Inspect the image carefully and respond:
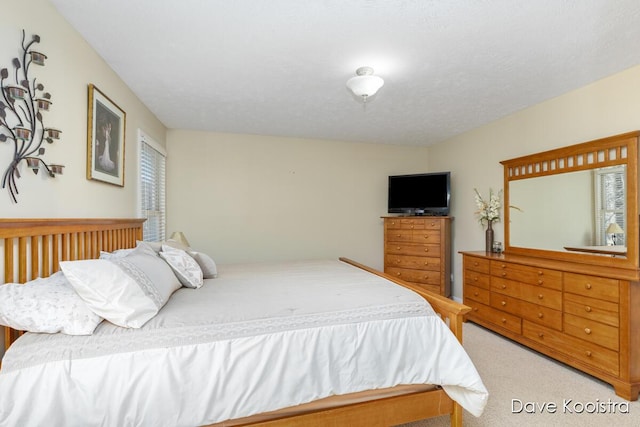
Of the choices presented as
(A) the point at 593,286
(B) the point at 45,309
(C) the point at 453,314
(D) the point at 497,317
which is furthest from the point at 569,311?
(B) the point at 45,309

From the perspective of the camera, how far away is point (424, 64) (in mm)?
2301

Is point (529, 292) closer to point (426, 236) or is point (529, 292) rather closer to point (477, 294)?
point (477, 294)

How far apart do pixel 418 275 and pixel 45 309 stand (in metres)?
3.95

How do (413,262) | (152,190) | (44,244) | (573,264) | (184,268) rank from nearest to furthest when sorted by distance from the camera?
(44,244)
(184,268)
(573,264)
(152,190)
(413,262)

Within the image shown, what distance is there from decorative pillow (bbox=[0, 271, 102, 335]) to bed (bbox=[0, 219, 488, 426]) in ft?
0.17

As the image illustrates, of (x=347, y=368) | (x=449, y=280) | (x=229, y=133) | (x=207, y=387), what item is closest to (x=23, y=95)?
(x=207, y=387)

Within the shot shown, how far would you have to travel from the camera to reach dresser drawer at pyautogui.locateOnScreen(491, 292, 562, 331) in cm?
252

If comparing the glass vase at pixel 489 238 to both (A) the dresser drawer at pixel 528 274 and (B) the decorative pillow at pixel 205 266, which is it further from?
(B) the decorative pillow at pixel 205 266

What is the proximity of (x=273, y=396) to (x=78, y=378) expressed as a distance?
81 centimetres

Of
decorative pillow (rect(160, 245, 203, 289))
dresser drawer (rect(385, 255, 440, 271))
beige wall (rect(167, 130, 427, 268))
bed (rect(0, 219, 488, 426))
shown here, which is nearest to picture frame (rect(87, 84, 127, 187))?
bed (rect(0, 219, 488, 426))

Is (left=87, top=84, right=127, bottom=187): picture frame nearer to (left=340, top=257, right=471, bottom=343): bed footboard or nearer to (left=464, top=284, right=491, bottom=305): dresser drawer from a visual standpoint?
A: (left=340, top=257, right=471, bottom=343): bed footboard

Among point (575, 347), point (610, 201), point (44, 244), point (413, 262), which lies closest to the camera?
point (44, 244)

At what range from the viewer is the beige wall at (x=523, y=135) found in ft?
8.09

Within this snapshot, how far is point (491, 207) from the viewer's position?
3.63 m
